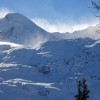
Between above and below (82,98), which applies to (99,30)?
above

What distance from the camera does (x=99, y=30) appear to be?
24234 millimetres

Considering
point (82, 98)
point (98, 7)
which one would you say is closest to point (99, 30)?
point (98, 7)

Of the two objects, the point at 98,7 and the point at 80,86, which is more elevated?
the point at 98,7

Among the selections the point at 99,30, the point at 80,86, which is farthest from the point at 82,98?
the point at 99,30

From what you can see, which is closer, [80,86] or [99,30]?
[99,30]

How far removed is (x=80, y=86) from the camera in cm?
3462

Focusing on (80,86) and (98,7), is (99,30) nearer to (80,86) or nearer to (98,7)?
(98,7)

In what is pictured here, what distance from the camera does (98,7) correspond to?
23734mm

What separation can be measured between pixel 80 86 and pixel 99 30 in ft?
36.1

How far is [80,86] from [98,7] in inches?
468

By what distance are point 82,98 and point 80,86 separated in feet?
4.30

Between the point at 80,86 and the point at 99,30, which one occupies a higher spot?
the point at 99,30

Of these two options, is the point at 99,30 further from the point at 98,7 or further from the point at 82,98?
the point at 82,98

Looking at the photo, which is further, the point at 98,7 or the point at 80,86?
the point at 80,86
